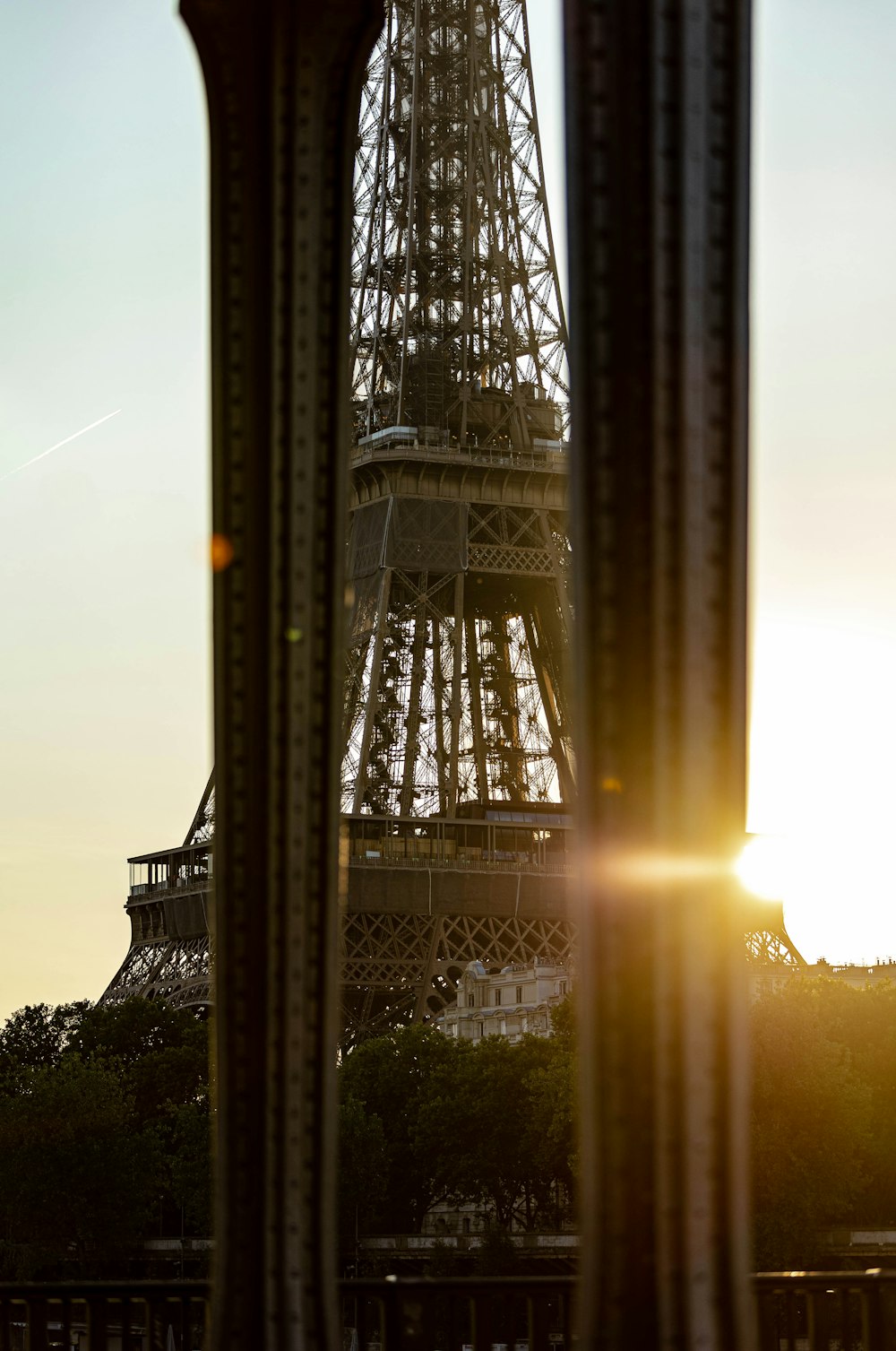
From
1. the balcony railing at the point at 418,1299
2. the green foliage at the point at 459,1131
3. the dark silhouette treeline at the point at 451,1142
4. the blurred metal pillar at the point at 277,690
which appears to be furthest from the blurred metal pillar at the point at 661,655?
the green foliage at the point at 459,1131

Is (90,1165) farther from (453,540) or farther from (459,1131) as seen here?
(453,540)

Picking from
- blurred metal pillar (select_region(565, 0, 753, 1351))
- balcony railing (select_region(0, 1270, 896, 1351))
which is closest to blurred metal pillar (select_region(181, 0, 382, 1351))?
blurred metal pillar (select_region(565, 0, 753, 1351))

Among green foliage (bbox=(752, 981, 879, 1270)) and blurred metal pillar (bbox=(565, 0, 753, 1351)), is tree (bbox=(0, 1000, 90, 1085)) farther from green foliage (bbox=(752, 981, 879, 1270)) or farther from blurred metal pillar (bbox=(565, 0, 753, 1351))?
blurred metal pillar (bbox=(565, 0, 753, 1351))

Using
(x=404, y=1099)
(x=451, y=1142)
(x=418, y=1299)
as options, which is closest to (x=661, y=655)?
(x=418, y=1299)

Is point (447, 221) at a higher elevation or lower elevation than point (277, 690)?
higher

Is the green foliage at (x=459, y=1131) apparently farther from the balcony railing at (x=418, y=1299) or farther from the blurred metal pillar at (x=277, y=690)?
the blurred metal pillar at (x=277, y=690)
